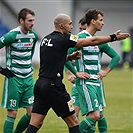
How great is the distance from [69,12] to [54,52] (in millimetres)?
38013

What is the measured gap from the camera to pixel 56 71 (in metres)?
8.75

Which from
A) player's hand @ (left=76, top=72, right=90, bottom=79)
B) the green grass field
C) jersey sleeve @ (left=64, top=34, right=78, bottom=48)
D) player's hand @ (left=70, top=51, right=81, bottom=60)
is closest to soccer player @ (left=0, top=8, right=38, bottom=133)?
player's hand @ (left=76, top=72, right=90, bottom=79)

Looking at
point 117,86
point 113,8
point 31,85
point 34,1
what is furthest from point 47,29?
point 31,85

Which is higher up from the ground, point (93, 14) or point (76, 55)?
point (93, 14)

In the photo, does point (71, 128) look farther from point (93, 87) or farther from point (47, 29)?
point (47, 29)

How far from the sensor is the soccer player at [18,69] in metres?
10.5

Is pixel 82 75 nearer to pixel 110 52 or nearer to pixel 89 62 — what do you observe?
pixel 89 62

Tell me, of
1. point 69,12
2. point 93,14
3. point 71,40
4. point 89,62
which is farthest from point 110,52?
point 69,12

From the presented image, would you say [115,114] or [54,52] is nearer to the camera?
[54,52]

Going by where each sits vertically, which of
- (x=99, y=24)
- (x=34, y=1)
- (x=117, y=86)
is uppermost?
(x=34, y=1)

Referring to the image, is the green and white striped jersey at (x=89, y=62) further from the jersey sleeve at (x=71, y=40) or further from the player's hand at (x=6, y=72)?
the jersey sleeve at (x=71, y=40)

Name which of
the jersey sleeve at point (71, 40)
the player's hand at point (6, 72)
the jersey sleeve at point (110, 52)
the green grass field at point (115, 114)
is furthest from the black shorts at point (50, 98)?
the green grass field at point (115, 114)

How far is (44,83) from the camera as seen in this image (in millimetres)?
8758

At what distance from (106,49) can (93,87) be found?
0.79 m
